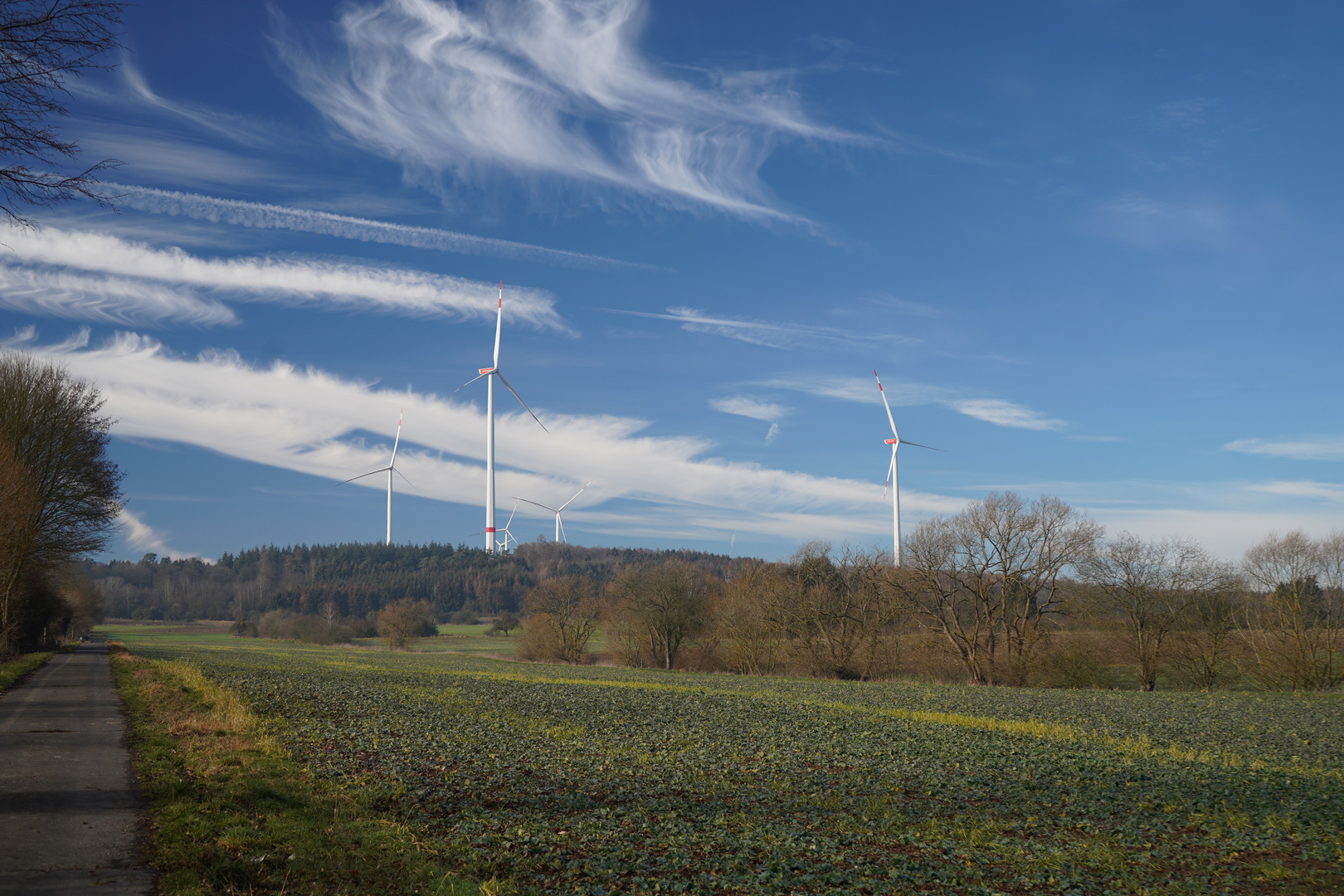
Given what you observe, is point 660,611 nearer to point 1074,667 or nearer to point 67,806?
point 1074,667

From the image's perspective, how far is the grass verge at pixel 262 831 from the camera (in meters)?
10.1

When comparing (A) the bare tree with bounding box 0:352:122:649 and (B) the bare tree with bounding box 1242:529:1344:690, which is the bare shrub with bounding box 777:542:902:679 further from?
(A) the bare tree with bounding box 0:352:122:649

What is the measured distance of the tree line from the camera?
48.0 m

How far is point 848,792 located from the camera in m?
16.4

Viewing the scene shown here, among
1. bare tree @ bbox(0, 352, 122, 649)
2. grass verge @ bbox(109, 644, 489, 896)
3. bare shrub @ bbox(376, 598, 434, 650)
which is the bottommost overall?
bare shrub @ bbox(376, 598, 434, 650)

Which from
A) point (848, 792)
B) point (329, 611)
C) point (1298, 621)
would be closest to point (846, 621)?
point (1298, 621)

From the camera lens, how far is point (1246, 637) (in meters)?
49.3

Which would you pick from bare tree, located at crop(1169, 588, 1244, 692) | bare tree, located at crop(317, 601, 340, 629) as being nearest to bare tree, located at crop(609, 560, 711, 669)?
bare tree, located at crop(1169, 588, 1244, 692)

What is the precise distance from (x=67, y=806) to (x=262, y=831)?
170 inches

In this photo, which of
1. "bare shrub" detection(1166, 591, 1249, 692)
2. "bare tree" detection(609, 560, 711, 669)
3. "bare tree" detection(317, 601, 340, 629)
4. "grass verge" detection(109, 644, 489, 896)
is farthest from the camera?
"bare tree" detection(317, 601, 340, 629)

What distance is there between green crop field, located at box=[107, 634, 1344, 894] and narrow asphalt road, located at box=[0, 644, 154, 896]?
4035mm

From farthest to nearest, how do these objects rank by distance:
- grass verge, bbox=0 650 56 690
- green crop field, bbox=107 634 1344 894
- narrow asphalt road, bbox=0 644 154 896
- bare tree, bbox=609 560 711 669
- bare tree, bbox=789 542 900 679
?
1. bare tree, bbox=609 560 711 669
2. bare tree, bbox=789 542 900 679
3. grass verge, bbox=0 650 56 690
4. green crop field, bbox=107 634 1344 894
5. narrow asphalt road, bbox=0 644 154 896

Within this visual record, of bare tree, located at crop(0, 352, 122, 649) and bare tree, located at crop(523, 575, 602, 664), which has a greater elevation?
bare tree, located at crop(0, 352, 122, 649)

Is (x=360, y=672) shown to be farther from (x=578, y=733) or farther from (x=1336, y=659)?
(x=1336, y=659)
